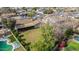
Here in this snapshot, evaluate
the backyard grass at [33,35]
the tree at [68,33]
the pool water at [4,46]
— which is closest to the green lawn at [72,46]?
the tree at [68,33]

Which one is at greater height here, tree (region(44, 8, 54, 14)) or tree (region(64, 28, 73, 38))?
tree (region(44, 8, 54, 14))

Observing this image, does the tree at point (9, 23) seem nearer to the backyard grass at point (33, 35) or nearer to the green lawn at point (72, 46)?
the backyard grass at point (33, 35)

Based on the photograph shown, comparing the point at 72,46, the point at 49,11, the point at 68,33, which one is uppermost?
the point at 49,11

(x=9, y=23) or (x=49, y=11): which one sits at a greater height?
(x=49, y=11)

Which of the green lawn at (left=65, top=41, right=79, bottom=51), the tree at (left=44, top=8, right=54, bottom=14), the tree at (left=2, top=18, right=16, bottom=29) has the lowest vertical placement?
the green lawn at (left=65, top=41, right=79, bottom=51)

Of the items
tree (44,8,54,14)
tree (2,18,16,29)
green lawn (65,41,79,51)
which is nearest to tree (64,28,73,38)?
green lawn (65,41,79,51)

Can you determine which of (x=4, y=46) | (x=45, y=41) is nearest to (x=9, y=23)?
(x=4, y=46)

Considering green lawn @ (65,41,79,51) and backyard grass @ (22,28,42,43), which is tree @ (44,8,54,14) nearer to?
backyard grass @ (22,28,42,43)

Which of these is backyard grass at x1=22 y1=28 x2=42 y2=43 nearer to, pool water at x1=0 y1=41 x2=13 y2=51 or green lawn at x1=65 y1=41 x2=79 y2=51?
pool water at x1=0 y1=41 x2=13 y2=51

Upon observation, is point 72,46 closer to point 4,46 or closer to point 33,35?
point 33,35

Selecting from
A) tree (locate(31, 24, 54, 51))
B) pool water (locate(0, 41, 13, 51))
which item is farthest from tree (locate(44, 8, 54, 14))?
pool water (locate(0, 41, 13, 51))
